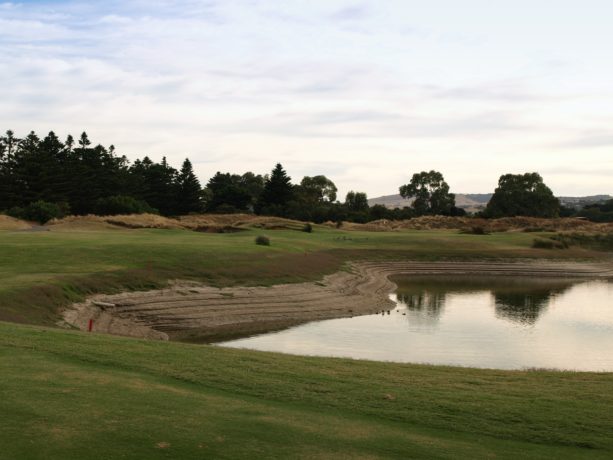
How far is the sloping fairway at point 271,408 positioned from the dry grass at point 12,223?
60.7 meters

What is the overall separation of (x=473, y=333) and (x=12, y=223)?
57.3 m

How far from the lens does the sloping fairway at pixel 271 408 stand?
33.3 ft

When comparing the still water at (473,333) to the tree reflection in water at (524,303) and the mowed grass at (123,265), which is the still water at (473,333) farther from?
the mowed grass at (123,265)

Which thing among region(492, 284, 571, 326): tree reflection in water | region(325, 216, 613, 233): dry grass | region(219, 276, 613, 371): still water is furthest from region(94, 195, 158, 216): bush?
region(492, 284, 571, 326): tree reflection in water

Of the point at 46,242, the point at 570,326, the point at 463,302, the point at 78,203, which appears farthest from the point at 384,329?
the point at 78,203

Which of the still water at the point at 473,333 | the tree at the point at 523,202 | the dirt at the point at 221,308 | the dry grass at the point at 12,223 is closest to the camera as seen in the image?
the still water at the point at 473,333

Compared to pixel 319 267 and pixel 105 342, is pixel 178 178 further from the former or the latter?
pixel 105 342

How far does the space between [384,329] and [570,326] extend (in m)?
11.4

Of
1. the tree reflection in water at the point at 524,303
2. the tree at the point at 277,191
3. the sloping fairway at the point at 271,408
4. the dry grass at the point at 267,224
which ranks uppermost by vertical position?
the tree at the point at 277,191

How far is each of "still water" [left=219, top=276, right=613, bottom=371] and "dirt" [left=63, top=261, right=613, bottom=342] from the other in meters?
1.80

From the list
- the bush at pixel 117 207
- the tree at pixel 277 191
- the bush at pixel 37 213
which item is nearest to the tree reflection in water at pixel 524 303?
the bush at pixel 37 213

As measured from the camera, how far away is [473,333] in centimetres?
3653

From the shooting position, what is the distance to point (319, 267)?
55.8m

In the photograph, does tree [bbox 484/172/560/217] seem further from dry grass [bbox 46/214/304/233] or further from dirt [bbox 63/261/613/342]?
dirt [bbox 63/261/613/342]
